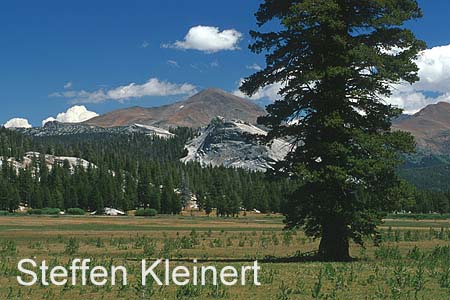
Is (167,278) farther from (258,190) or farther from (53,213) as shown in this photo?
(258,190)

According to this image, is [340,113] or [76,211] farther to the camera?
[76,211]

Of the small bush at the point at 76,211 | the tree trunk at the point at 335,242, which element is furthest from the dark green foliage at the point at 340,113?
the small bush at the point at 76,211

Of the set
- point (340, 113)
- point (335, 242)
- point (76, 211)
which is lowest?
point (76, 211)

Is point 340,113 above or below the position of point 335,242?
above

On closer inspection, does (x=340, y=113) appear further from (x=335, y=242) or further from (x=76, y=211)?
(x=76, y=211)

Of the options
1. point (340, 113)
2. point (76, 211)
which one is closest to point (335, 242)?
point (340, 113)

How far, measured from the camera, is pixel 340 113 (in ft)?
84.1

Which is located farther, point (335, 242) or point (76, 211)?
point (76, 211)

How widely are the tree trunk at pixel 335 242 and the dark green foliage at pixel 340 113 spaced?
0.15 feet

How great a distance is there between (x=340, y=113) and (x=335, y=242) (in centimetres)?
595

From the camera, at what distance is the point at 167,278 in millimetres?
17703

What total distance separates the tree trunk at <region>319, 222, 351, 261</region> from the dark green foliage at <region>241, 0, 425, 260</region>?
46mm

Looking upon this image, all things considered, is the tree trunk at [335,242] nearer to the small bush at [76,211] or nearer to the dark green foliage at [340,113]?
the dark green foliage at [340,113]

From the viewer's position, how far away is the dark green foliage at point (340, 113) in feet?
79.4
